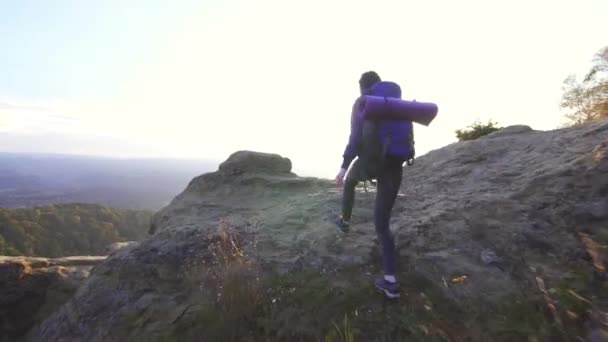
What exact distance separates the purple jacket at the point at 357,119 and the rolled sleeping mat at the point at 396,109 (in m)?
0.20

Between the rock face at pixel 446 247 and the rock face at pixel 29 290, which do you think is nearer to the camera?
the rock face at pixel 446 247

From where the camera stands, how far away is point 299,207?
8305mm

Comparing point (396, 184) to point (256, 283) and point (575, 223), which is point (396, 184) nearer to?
point (256, 283)

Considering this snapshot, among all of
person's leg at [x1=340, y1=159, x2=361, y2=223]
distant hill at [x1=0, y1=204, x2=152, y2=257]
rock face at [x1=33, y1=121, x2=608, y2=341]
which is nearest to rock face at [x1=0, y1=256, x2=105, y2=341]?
rock face at [x1=33, y1=121, x2=608, y2=341]

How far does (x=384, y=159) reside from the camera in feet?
15.2

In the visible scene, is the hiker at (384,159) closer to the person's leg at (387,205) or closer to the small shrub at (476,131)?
the person's leg at (387,205)

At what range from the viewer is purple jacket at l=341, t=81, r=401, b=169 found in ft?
15.4

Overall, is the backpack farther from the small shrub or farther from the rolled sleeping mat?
the small shrub

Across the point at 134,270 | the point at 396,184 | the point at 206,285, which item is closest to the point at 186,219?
the point at 134,270

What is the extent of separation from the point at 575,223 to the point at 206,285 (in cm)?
602

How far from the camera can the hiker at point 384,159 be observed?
4547 mm

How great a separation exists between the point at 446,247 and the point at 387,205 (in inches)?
66.8

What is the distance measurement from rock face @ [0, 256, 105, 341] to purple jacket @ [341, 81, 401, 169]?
7555 mm

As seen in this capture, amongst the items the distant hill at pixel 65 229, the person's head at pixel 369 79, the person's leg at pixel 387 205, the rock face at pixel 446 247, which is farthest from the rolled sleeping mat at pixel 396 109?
the distant hill at pixel 65 229
